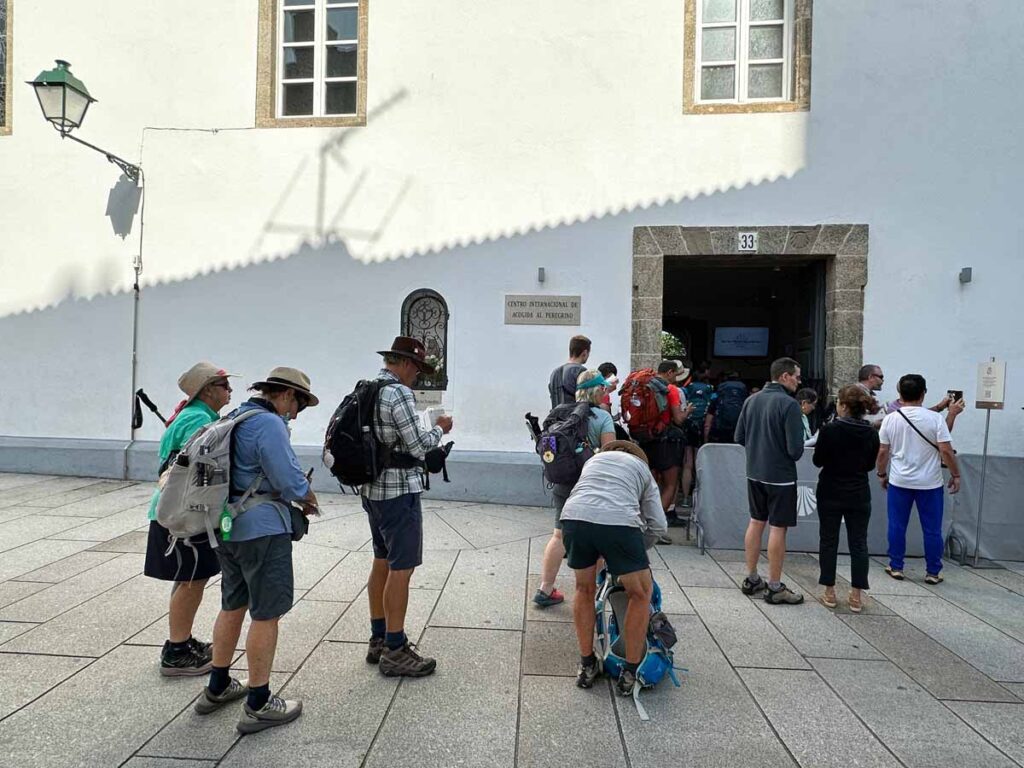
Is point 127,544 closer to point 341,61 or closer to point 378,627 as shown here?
point 378,627

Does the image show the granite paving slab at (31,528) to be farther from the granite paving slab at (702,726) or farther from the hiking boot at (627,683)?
the granite paving slab at (702,726)

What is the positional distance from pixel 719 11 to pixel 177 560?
7941 mm

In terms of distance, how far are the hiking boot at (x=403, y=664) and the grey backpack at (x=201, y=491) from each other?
3.77 ft

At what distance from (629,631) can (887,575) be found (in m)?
3.47

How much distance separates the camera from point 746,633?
403 centimetres

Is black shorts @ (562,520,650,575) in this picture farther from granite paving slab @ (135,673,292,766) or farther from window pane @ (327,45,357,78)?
window pane @ (327,45,357,78)

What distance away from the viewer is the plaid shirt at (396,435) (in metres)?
3.21

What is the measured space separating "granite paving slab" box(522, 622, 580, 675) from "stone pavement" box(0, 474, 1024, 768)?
0.05 ft

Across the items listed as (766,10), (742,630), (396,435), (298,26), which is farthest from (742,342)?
(396,435)

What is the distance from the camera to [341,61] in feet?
26.3

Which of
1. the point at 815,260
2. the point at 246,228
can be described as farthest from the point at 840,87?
the point at 246,228

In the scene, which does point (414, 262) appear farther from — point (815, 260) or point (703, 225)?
point (815, 260)

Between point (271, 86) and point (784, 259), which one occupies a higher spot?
point (271, 86)

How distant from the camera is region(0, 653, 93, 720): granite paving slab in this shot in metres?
3.01
